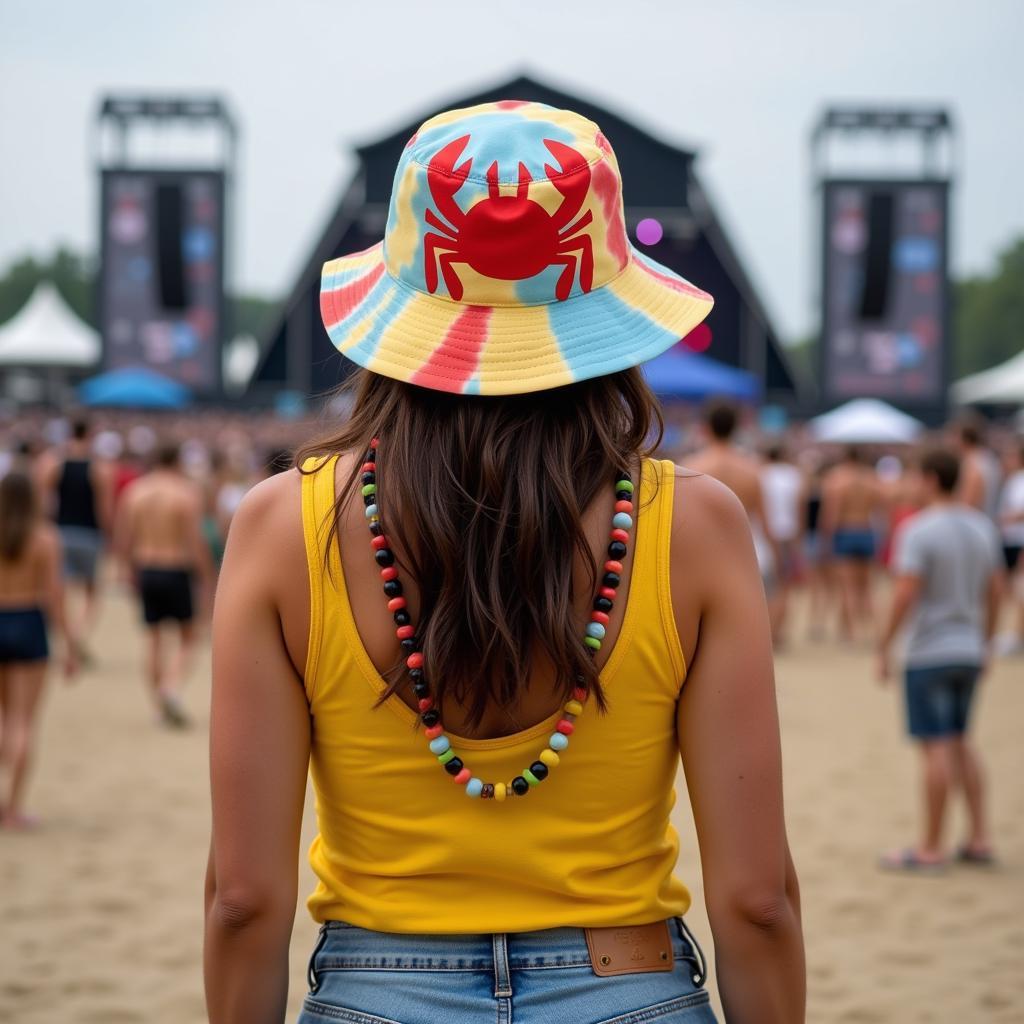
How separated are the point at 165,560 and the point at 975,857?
5105 millimetres

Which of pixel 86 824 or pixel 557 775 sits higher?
pixel 557 775

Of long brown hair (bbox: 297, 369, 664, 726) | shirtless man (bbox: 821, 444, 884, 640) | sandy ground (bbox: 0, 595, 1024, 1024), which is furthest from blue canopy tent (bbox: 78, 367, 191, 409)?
long brown hair (bbox: 297, 369, 664, 726)

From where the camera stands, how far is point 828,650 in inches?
460

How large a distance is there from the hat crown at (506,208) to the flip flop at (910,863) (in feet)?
15.0

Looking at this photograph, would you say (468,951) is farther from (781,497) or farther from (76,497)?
(781,497)

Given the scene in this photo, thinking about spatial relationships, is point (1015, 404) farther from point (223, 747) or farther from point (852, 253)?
point (223, 747)

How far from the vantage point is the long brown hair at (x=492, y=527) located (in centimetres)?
132

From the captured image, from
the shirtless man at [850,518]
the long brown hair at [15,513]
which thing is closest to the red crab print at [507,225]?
the long brown hair at [15,513]

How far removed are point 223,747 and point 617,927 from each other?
0.45m

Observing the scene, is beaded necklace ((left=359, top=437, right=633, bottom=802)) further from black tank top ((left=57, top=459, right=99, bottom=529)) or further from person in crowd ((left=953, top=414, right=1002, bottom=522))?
black tank top ((left=57, top=459, right=99, bottom=529))

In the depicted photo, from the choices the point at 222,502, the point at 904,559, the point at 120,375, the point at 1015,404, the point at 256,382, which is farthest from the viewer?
the point at 1015,404

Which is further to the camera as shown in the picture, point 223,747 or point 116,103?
point 116,103

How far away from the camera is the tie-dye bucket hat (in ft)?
4.43

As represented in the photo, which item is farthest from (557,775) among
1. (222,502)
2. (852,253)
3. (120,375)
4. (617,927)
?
(852,253)
